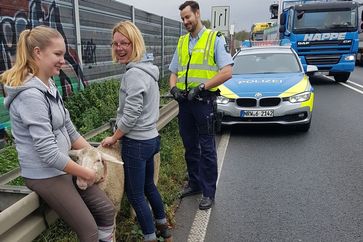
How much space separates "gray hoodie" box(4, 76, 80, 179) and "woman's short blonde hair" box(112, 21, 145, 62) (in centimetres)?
77

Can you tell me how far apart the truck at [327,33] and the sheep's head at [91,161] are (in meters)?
13.5

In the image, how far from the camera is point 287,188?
489 cm

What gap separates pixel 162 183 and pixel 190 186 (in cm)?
34

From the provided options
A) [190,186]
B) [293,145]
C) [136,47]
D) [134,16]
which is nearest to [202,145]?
[190,186]

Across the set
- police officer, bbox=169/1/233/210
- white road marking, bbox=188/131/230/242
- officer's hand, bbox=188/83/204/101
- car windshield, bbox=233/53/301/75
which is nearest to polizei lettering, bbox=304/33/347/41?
car windshield, bbox=233/53/301/75

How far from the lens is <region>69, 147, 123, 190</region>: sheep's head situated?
8.09 feet

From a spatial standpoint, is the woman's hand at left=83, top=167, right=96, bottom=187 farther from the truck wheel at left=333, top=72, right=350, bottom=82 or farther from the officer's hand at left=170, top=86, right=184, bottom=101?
the truck wheel at left=333, top=72, right=350, bottom=82

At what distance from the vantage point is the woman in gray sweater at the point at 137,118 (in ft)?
9.53

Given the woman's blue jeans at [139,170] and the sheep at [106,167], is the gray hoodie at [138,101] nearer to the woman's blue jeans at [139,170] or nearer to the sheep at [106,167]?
the woman's blue jeans at [139,170]

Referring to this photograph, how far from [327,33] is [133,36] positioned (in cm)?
1381

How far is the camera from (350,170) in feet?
18.1

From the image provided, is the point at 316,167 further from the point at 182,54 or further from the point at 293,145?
the point at 182,54

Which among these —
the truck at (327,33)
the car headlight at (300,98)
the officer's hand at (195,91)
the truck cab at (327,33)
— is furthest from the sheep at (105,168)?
the truck cab at (327,33)

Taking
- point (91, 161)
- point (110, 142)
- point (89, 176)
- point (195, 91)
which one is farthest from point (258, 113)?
point (89, 176)
